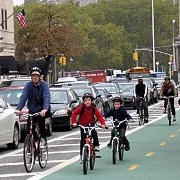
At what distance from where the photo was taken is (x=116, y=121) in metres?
17.1

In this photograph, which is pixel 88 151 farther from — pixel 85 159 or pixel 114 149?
pixel 114 149

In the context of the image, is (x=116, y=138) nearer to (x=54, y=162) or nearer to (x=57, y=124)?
(x=54, y=162)

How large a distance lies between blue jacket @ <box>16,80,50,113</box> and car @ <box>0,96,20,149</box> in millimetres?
3700

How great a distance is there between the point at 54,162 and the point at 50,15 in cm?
4817

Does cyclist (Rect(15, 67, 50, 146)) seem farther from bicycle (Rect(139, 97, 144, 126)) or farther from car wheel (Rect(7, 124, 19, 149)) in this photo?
bicycle (Rect(139, 97, 144, 126))

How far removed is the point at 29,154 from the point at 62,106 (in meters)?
12.4

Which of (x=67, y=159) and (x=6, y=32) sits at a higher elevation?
(x=6, y=32)

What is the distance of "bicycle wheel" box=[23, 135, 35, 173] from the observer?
15.4 metres

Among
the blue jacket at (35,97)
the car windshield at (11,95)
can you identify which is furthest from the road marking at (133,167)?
the car windshield at (11,95)

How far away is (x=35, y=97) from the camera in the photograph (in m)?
15.9

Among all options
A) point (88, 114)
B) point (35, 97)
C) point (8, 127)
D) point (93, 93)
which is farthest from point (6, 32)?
point (88, 114)

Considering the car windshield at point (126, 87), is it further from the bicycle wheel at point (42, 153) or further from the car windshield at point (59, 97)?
the bicycle wheel at point (42, 153)

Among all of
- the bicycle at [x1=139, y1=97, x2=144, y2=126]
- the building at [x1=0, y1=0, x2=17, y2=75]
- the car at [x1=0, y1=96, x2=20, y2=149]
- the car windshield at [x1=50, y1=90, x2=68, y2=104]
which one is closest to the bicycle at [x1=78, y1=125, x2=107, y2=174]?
the car at [x1=0, y1=96, x2=20, y2=149]

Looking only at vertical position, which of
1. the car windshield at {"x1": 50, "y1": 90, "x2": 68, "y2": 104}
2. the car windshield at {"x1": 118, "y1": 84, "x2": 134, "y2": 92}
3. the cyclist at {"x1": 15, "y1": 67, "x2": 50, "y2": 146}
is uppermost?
the cyclist at {"x1": 15, "y1": 67, "x2": 50, "y2": 146}
